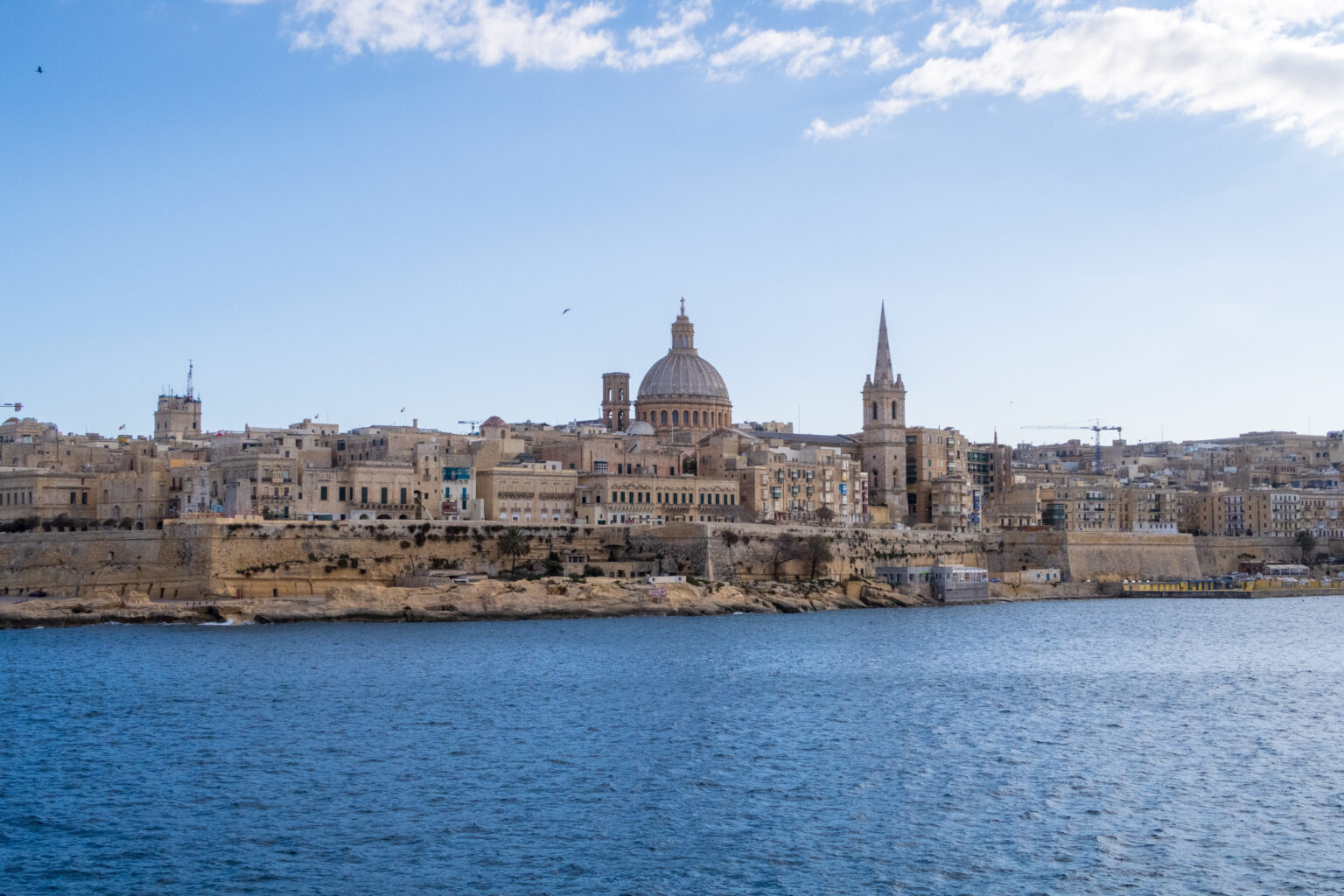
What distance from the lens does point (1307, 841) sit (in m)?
19.0

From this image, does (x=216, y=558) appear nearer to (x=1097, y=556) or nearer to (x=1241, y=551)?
(x=1097, y=556)

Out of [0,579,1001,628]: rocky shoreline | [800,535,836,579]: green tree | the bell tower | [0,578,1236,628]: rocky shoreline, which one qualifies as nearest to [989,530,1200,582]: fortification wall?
[800,535,836,579]: green tree

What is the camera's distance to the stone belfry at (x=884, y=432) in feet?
246

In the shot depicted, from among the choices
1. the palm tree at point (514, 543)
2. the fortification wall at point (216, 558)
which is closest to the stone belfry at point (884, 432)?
the palm tree at point (514, 543)

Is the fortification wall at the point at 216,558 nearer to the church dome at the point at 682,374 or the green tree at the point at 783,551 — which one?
the green tree at the point at 783,551

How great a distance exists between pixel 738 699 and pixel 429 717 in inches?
237

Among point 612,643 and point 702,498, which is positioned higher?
point 702,498

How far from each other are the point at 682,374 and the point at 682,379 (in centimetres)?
25

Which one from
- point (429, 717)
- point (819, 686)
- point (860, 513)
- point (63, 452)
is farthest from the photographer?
point (860, 513)

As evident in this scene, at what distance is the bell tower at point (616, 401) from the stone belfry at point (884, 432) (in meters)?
12.0

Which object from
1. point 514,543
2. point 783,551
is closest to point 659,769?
point 514,543

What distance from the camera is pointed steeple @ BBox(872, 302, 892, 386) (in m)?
76.2

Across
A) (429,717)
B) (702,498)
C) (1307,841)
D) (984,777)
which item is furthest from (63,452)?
(1307,841)

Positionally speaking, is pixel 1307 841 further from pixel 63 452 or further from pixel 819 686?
pixel 63 452
